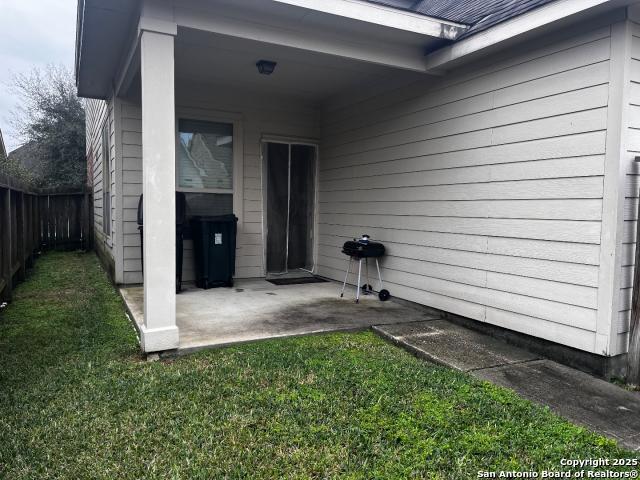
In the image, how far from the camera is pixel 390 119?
5379mm

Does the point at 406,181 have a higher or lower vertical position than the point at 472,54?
lower

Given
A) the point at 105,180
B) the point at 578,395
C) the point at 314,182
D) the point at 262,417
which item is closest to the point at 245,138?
the point at 314,182

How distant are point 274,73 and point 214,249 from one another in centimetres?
238

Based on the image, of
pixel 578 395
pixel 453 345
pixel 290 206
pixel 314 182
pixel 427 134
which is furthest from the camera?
pixel 290 206

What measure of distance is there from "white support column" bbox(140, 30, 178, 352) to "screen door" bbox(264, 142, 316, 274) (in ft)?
11.5

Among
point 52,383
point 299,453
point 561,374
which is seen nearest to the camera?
point 299,453

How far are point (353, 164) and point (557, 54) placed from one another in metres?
3.07

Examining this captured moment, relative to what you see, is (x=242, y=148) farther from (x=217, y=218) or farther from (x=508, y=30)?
(x=508, y=30)

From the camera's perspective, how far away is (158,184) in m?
3.39

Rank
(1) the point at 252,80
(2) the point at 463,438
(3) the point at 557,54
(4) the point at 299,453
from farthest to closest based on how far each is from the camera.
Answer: (1) the point at 252,80 < (3) the point at 557,54 < (2) the point at 463,438 < (4) the point at 299,453

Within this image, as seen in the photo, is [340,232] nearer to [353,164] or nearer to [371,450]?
[353,164]

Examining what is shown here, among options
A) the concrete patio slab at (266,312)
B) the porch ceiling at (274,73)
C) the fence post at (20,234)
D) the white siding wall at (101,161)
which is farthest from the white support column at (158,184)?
the fence post at (20,234)

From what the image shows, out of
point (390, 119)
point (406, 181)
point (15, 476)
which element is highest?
point (390, 119)

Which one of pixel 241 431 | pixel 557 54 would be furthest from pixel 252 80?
pixel 241 431
